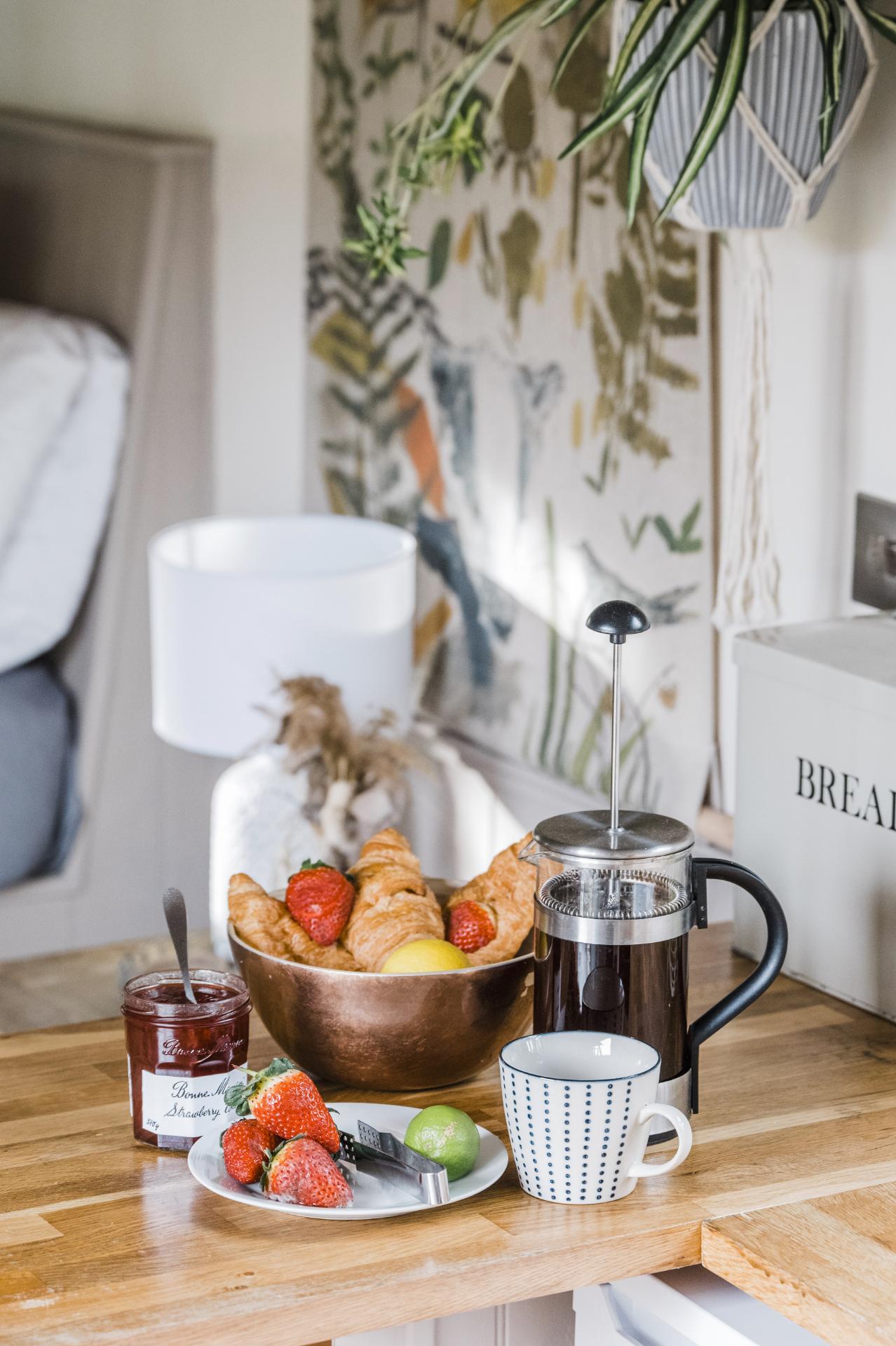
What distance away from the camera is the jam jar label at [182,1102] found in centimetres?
94

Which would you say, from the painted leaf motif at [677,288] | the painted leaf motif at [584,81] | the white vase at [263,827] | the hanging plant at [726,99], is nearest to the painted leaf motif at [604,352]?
the painted leaf motif at [677,288]

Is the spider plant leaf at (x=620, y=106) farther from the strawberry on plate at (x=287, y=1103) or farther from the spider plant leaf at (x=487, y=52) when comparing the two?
the strawberry on plate at (x=287, y=1103)

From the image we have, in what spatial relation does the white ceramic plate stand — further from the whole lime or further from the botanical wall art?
the botanical wall art

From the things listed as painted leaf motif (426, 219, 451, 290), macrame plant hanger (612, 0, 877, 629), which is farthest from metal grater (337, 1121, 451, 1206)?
painted leaf motif (426, 219, 451, 290)

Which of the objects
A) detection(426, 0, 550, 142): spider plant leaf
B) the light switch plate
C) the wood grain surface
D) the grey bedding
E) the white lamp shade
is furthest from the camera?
the grey bedding

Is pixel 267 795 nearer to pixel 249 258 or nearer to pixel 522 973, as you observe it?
pixel 249 258

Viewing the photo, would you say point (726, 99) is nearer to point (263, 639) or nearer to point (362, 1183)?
point (362, 1183)

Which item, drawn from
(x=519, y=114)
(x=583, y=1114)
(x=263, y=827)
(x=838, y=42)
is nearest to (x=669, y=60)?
(x=838, y=42)

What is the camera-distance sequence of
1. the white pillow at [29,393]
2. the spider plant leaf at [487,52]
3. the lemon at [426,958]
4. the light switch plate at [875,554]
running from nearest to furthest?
the lemon at [426,958] < the spider plant leaf at [487,52] < the light switch plate at [875,554] < the white pillow at [29,393]

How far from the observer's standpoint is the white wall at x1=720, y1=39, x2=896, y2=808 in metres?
1.42

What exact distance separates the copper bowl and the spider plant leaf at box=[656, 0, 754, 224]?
0.61 m

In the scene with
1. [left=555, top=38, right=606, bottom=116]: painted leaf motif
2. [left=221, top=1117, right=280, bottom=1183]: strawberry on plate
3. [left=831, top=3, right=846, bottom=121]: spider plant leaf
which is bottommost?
[left=221, top=1117, right=280, bottom=1183]: strawberry on plate

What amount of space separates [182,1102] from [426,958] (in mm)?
171

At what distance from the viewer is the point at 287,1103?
867mm
